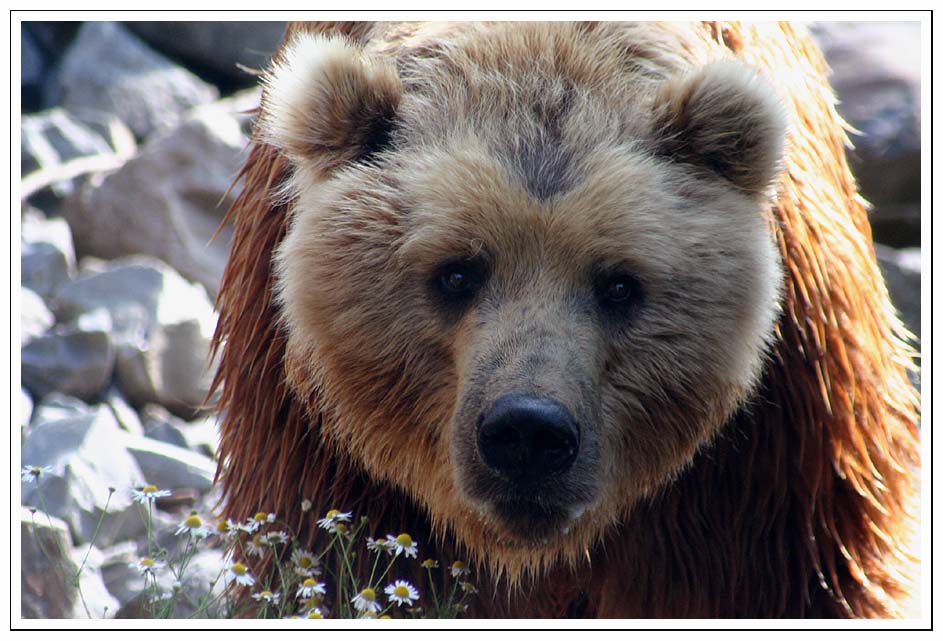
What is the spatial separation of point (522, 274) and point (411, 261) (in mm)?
289

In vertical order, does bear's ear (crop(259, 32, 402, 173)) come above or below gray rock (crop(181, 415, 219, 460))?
above

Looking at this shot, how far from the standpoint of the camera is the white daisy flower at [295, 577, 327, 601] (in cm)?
310

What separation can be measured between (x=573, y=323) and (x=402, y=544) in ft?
2.58

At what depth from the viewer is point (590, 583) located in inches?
144

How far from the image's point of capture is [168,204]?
21.7 ft

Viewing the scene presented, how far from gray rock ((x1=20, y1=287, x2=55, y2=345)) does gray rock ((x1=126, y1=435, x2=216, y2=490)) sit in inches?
33.2

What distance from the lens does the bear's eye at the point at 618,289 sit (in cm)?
309

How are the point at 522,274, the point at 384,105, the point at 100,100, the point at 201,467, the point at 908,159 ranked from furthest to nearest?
the point at 100,100
the point at 908,159
the point at 201,467
the point at 384,105
the point at 522,274

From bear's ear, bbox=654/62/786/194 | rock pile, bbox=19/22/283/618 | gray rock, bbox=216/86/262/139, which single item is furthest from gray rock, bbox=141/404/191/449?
bear's ear, bbox=654/62/786/194

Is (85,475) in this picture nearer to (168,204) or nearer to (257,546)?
(257,546)

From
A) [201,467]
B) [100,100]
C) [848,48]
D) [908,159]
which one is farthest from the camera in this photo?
[100,100]

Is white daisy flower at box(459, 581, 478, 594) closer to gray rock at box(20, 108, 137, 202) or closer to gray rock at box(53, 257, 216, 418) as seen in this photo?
gray rock at box(53, 257, 216, 418)
